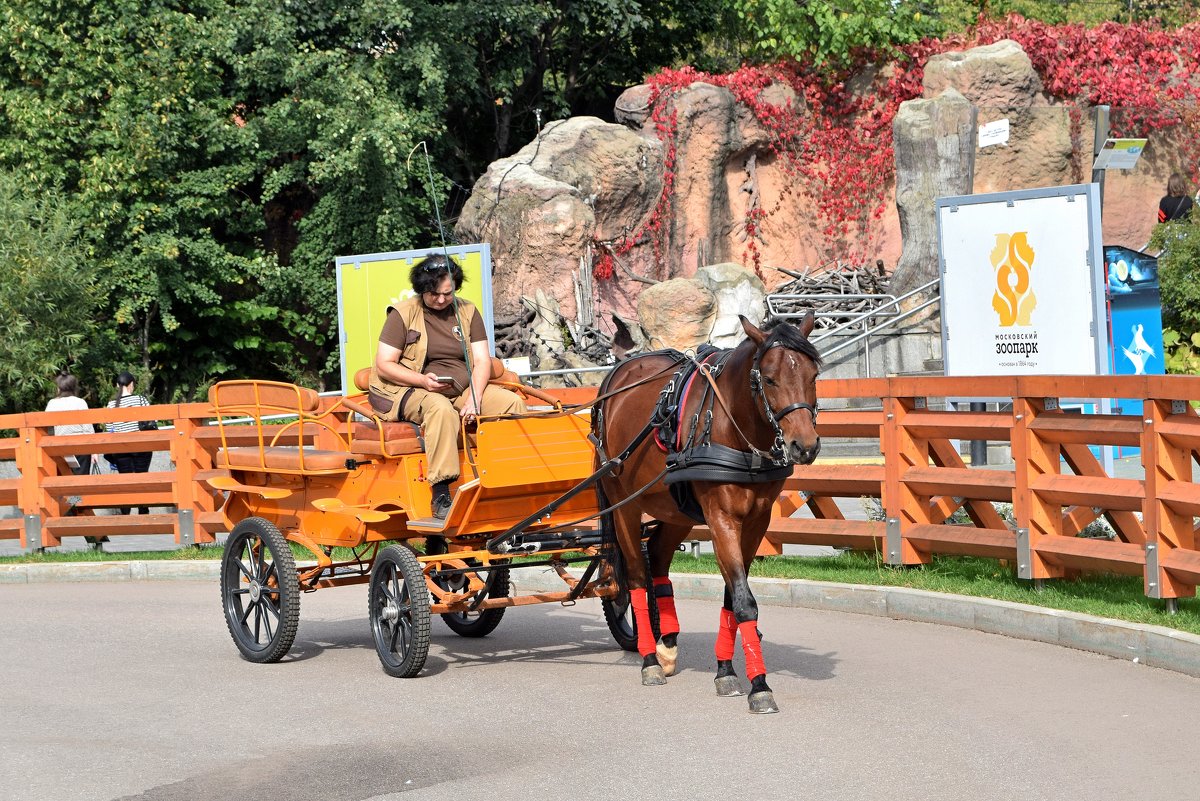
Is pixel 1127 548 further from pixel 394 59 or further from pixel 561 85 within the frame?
pixel 561 85

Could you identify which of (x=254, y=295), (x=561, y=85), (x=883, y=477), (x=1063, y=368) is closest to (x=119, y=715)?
(x=883, y=477)

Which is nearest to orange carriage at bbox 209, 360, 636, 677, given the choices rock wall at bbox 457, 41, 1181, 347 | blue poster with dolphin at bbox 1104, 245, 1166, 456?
blue poster with dolphin at bbox 1104, 245, 1166, 456

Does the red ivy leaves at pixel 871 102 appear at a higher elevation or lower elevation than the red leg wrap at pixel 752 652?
higher

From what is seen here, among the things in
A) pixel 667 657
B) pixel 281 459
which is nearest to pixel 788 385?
pixel 667 657

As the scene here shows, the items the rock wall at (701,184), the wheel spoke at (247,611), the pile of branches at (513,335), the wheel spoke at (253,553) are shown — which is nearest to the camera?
the wheel spoke at (247,611)

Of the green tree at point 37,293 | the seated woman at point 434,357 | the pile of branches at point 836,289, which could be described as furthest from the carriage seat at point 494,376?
the pile of branches at point 836,289

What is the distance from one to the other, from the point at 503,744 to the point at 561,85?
2958 cm

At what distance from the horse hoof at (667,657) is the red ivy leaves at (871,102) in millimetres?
21849

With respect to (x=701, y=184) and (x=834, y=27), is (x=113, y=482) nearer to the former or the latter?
(x=701, y=184)

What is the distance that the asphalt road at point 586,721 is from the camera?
634 centimetres

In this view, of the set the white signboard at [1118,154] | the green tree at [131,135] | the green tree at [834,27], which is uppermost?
the green tree at [834,27]

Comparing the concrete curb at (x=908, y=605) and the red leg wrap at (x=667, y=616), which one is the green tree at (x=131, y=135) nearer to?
the concrete curb at (x=908, y=605)

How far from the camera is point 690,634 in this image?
1029 cm

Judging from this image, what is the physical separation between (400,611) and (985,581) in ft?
14.3
